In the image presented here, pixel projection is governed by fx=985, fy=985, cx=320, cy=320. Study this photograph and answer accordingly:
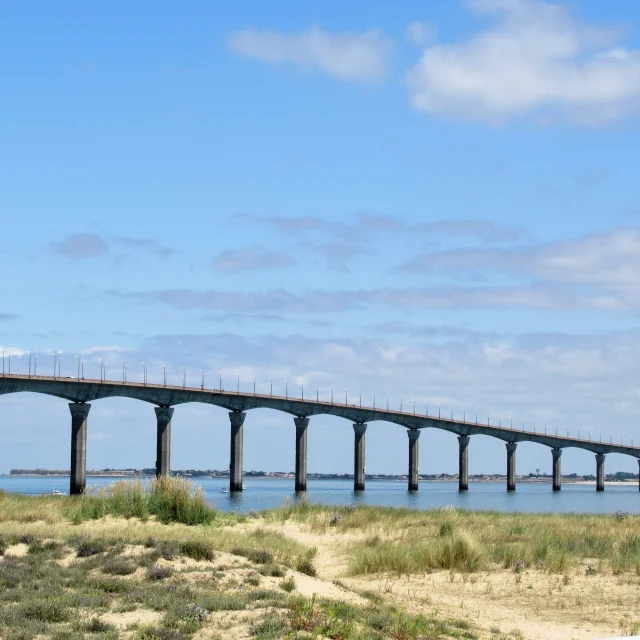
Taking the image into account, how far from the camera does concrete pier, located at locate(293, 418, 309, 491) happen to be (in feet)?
366

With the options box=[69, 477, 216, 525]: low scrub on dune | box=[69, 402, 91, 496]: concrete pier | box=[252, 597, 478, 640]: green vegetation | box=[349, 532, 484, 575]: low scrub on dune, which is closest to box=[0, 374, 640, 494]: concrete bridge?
box=[69, 402, 91, 496]: concrete pier

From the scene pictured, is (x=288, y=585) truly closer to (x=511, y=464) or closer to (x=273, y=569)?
(x=273, y=569)

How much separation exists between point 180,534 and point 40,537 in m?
3.99

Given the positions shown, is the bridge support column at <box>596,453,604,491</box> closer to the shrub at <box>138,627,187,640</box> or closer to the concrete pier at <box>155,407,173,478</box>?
the concrete pier at <box>155,407,173,478</box>

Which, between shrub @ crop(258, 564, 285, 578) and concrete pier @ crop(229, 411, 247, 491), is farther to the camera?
concrete pier @ crop(229, 411, 247, 491)

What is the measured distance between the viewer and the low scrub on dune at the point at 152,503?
30.9m

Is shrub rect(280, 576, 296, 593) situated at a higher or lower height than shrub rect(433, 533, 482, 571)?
higher

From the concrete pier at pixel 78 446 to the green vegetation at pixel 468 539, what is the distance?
51901 mm

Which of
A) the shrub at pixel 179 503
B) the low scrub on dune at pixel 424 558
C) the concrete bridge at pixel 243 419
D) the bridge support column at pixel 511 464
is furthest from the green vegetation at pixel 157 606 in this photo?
the bridge support column at pixel 511 464

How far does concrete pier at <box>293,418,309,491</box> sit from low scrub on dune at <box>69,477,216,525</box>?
79359 millimetres

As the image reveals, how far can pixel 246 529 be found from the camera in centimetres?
3162

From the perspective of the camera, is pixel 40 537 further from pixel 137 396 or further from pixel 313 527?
pixel 137 396

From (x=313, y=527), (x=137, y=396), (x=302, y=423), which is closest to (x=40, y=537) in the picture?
(x=313, y=527)

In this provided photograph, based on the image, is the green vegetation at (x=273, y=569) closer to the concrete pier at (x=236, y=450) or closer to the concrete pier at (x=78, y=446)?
the concrete pier at (x=78, y=446)
